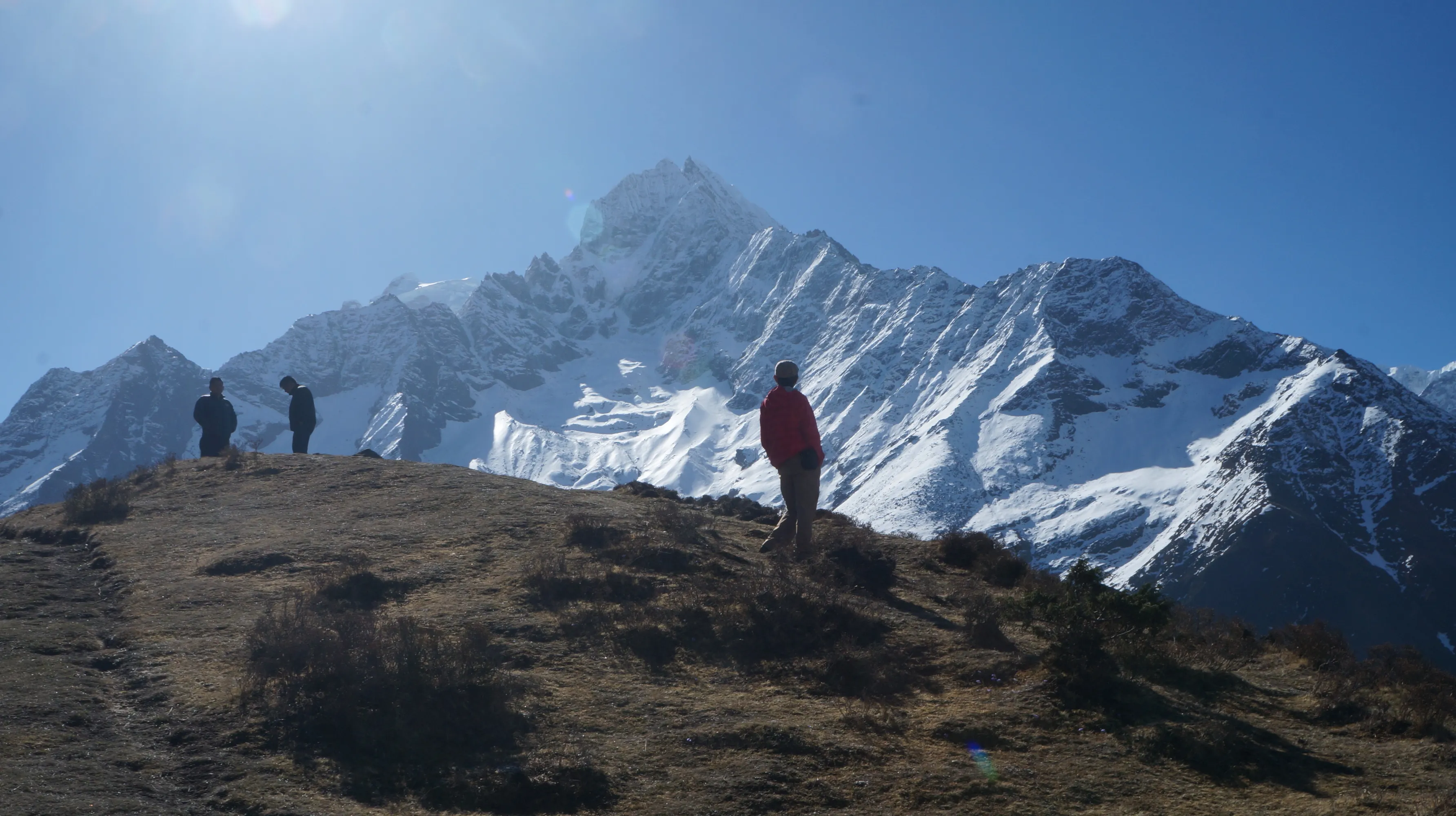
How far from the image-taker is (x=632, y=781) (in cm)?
712

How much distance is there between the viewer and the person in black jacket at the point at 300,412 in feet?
78.0

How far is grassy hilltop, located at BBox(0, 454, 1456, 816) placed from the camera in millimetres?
6965

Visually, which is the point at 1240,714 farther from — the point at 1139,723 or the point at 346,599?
the point at 346,599

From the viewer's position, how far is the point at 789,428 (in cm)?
1364

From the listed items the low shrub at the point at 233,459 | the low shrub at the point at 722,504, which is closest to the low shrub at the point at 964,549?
the low shrub at the point at 722,504

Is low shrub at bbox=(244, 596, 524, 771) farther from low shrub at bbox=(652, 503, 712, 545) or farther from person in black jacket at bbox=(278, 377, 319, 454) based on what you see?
person in black jacket at bbox=(278, 377, 319, 454)

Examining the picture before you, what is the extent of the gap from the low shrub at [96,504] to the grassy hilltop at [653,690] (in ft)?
8.22

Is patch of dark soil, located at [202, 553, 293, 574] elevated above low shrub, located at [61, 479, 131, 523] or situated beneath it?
situated beneath

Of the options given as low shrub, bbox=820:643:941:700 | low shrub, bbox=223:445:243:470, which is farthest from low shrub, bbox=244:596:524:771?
low shrub, bbox=223:445:243:470

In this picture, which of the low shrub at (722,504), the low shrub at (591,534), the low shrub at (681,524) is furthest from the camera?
the low shrub at (722,504)

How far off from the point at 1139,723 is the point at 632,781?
154 inches

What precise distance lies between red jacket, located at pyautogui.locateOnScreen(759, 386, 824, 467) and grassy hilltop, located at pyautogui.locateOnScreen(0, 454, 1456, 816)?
137 centimetres

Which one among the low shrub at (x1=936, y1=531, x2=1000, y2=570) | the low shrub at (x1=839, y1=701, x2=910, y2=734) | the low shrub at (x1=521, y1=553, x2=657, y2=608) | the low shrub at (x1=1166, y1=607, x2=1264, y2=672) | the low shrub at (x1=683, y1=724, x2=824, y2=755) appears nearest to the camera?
the low shrub at (x1=683, y1=724, x2=824, y2=755)

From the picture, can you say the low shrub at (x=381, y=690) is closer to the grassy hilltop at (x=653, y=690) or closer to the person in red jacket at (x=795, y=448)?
the grassy hilltop at (x=653, y=690)
